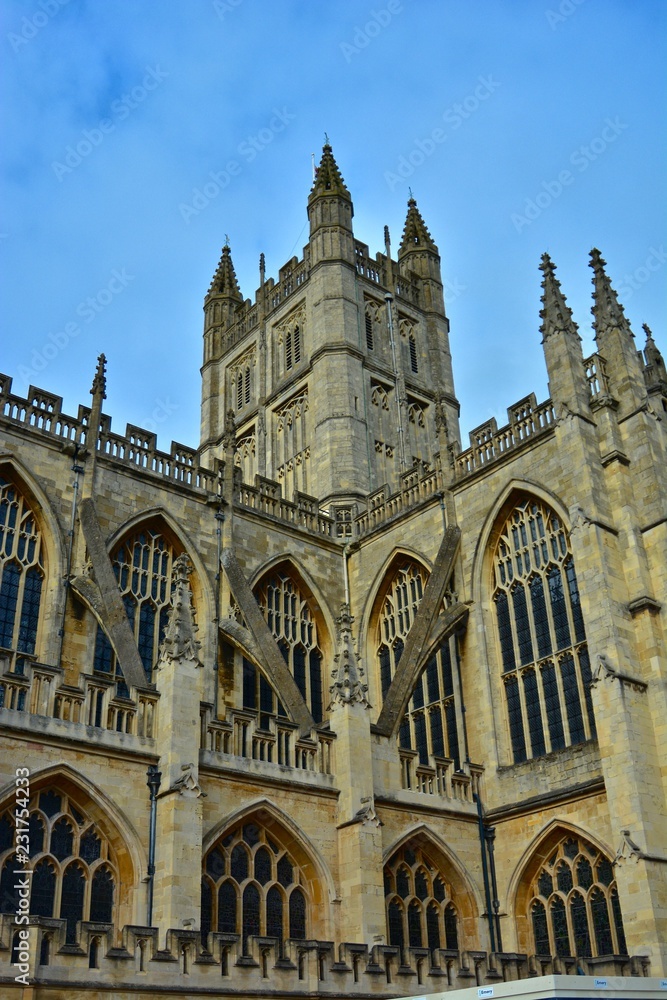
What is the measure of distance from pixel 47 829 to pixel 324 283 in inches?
912

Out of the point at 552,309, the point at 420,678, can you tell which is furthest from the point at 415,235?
the point at 420,678

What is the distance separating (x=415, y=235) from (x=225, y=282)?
8072 millimetres

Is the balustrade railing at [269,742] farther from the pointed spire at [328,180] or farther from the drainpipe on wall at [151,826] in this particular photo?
the pointed spire at [328,180]

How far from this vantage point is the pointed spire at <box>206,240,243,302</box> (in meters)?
41.3

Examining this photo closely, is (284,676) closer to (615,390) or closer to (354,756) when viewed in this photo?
(354,756)

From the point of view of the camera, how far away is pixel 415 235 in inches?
1592

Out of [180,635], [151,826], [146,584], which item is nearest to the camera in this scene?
[151,826]

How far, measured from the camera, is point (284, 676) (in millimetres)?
20328

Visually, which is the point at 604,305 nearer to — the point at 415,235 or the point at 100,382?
the point at 100,382

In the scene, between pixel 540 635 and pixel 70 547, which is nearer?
pixel 70 547

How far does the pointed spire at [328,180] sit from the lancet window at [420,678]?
1716 cm

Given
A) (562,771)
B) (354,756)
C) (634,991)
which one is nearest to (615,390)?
(562,771)

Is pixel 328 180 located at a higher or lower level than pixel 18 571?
higher

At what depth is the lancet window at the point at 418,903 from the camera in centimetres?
1819
